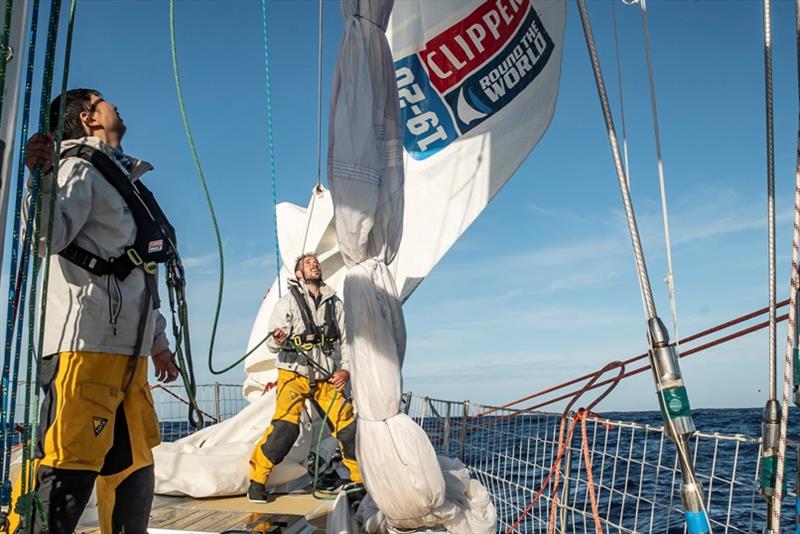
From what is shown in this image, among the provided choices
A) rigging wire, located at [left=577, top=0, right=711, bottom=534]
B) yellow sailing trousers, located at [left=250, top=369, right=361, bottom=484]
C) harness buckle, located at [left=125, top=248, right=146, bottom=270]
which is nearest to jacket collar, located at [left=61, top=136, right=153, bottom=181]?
harness buckle, located at [left=125, top=248, right=146, bottom=270]

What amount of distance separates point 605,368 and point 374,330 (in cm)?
193

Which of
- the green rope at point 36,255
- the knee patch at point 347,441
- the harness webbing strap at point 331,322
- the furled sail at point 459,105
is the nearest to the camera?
the green rope at point 36,255

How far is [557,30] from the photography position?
620 centimetres

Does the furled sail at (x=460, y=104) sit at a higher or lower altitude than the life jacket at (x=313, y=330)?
higher

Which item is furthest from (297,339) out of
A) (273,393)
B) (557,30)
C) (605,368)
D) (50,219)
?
(557,30)

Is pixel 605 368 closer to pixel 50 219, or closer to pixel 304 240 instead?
pixel 304 240

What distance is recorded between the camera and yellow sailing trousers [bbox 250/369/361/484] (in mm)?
4488

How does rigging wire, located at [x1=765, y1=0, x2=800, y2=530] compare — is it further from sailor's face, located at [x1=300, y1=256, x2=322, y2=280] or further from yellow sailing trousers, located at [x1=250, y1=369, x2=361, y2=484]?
sailor's face, located at [x1=300, y1=256, x2=322, y2=280]

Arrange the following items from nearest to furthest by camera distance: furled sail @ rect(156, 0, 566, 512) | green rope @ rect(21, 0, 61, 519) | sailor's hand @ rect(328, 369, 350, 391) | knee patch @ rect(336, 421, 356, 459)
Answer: green rope @ rect(21, 0, 61, 519) → knee patch @ rect(336, 421, 356, 459) → sailor's hand @ rect(328, 369, 350, 391) → furled sail @ rect(156, 0, 566, 512)

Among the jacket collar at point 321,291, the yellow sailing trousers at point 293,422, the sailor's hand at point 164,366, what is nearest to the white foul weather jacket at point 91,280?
the sailor's hand at point 164,366

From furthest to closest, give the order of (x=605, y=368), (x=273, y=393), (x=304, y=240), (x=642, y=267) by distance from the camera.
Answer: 1. (x=304, y=240)
2. (x=273, y=393)
3. (x=605, y=368)
4. (x=642, y=267)

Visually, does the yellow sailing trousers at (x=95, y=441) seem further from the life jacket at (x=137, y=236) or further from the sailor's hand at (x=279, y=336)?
the sailor's hand at (x=279, y=336)

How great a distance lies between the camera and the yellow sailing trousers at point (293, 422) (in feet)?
14.7

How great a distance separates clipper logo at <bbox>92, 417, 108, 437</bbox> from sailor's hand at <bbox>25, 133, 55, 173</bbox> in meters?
0.79
